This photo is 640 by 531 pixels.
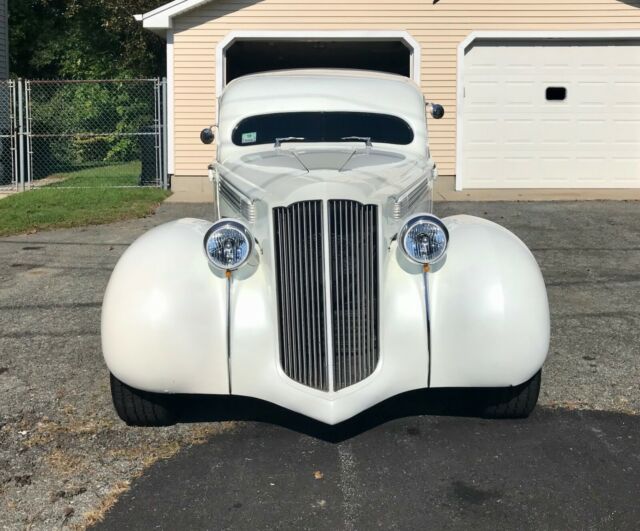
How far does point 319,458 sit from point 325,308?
77 cm

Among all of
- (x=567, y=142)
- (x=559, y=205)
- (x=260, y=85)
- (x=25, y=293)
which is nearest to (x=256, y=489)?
(x=260, y=85)

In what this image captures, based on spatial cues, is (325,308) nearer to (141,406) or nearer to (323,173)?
(323,173)

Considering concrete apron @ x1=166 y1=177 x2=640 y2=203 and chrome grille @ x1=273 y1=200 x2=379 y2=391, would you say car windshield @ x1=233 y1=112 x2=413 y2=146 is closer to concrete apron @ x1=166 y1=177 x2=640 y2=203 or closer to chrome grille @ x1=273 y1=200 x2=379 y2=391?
chrome grille @ x1=273 y1=200 x2=379 y2=391

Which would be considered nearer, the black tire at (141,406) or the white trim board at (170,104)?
the black tire at (141,406)

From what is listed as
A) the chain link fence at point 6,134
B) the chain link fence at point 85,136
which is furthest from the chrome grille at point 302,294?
the chain link fence at point 6,134

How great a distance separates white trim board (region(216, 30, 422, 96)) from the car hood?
1003cm

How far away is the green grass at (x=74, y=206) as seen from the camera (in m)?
12.3

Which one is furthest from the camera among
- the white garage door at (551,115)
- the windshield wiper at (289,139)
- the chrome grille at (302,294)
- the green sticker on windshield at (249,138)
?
the white garage door at (551,115)

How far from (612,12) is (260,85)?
11049 mm

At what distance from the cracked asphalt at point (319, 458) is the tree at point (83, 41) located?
18167mm

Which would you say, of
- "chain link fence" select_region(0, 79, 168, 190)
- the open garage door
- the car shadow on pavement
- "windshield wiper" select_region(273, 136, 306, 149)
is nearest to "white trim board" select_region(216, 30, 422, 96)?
the open garage door

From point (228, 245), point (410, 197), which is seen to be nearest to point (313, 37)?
point (410, 197)

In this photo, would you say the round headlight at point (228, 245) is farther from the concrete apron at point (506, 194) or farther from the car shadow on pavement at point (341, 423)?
the concrete apron at point (506, 194)

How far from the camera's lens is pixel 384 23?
1541 cm
